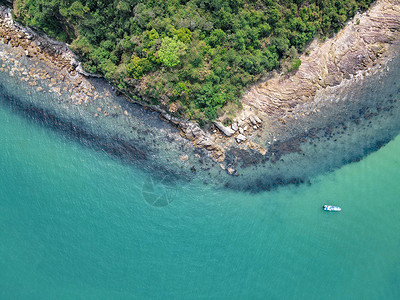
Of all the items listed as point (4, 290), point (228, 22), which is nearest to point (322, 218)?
point (228, 22)

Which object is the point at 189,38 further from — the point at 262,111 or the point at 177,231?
the point at 177,231

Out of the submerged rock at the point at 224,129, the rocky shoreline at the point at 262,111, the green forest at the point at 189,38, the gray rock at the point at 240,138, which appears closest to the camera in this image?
the green forest at the point at 189,38

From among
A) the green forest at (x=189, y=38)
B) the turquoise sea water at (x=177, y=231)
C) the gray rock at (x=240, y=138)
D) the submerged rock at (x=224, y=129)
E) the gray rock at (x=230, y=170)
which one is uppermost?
the green forest at (x=189, y=38)

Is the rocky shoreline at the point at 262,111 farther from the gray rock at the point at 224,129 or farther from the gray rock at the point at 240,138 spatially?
the gray rock at the point at 224,129

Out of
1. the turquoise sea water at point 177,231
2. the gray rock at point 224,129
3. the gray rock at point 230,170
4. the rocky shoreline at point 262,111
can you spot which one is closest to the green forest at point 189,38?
the gray rock at point 224,129

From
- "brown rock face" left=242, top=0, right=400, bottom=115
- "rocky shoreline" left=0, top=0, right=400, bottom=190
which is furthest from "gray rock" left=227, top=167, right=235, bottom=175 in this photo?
"brown rock face" left=242, top=0, right=400, bottom=115

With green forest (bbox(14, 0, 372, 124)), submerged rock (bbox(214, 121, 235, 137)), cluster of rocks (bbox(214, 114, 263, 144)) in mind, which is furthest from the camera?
cluster of rocks (bbox(214, 114, 263, 144))

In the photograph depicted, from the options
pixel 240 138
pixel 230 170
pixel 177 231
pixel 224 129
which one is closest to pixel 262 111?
pixel 240 138

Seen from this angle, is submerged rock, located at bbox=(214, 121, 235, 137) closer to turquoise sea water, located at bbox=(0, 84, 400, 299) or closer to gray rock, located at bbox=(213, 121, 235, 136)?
gray rock, located at bbox=(213, 121, 235, 136)
